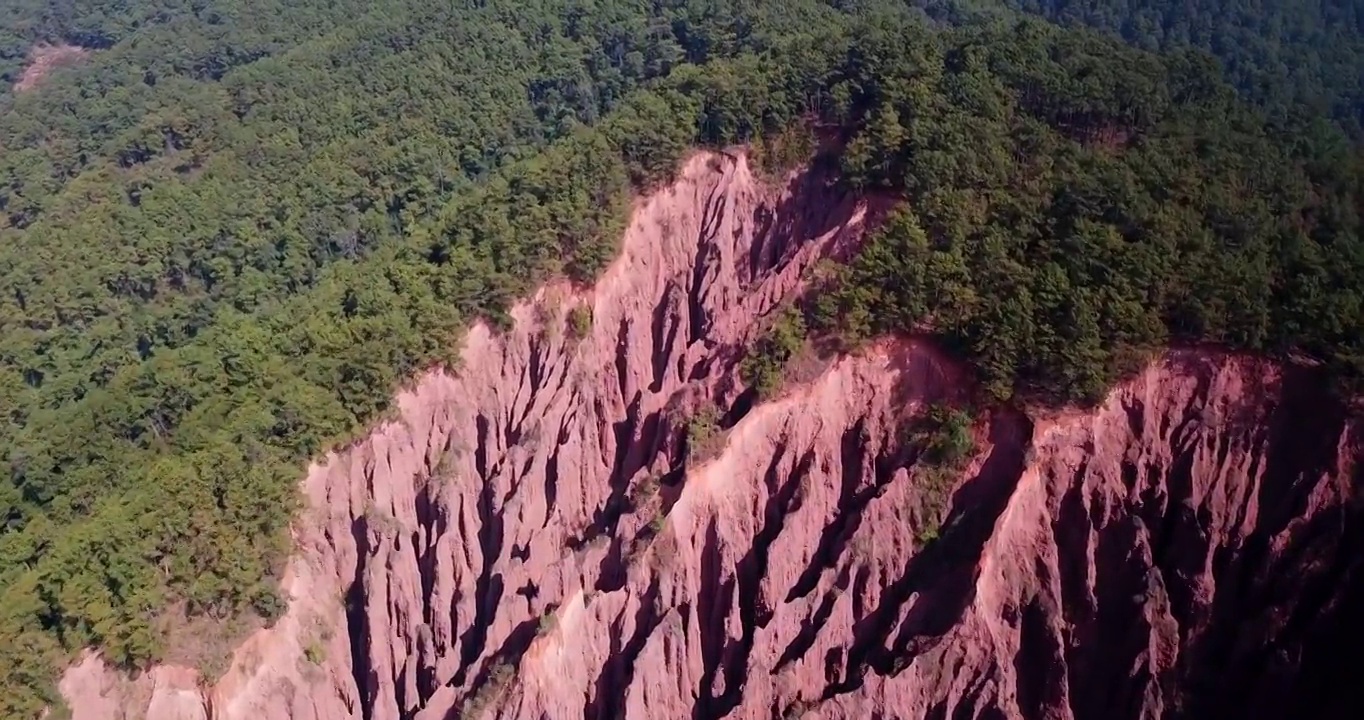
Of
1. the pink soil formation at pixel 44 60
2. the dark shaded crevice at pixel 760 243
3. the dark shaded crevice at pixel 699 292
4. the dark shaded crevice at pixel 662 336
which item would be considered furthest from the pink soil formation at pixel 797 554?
the pink soil formation at pixel 44 60

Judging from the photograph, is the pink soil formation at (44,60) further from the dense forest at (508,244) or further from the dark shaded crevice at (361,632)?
the dark shaded crevice at (361,632)

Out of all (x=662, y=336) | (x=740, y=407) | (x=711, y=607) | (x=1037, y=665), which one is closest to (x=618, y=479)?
(x=740, y=407)

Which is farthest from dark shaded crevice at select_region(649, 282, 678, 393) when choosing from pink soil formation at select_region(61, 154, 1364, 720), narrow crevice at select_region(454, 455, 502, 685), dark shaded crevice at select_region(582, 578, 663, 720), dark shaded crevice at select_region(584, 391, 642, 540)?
dark shaded crevice at select_region(582, 578, 663, 720)

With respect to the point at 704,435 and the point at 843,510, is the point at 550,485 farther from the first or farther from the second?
the point at 843,510

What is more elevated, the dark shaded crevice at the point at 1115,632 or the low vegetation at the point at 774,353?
the low vegetation at the point at 774,353

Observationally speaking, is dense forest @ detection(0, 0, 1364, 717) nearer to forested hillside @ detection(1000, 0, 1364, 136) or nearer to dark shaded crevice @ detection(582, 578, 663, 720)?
dark shaded crevice @ detection(582, 578, 663, 720)

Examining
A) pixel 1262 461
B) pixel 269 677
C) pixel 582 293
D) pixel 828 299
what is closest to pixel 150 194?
pixel 582 293
